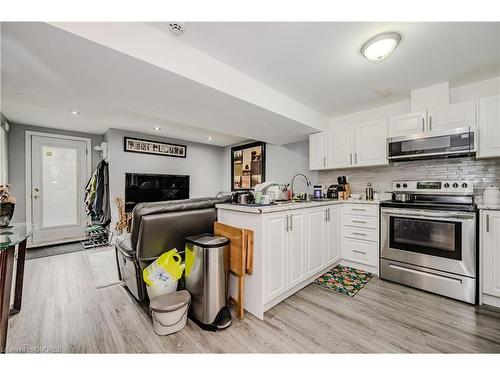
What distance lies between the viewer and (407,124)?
8.59 feet

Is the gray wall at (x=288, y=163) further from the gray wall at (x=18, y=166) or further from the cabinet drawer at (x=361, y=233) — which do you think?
the gray wall at (x=18, y=166)

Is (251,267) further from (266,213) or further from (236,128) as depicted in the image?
(236,128)

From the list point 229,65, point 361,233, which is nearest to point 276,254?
point 361,233

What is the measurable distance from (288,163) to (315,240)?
7.37ft

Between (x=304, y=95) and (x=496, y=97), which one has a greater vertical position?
(x=304, y=95)

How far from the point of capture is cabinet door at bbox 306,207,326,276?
89.8 inches

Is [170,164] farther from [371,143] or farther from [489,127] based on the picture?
[489,127]

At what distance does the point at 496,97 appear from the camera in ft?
6.83

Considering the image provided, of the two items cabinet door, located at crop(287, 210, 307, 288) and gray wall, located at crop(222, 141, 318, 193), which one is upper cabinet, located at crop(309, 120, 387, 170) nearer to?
gray wall, located at crop(222, 141, 318, 193)

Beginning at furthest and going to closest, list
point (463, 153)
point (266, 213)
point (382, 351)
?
1. point (463, 153)
2. point (266, 213)
3. point (382, 351)

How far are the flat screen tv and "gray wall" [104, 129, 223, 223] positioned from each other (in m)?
0.13

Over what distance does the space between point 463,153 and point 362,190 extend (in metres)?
1.27

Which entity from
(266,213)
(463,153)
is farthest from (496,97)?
(266,213)

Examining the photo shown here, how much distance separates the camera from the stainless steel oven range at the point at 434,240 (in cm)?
199
